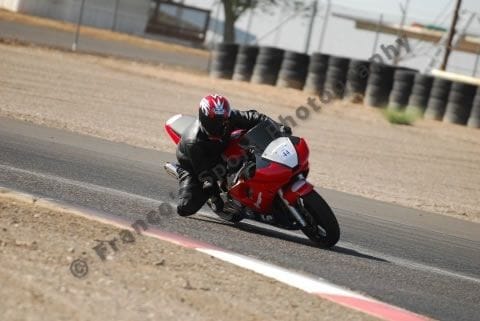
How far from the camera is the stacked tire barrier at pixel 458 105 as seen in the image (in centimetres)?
2261

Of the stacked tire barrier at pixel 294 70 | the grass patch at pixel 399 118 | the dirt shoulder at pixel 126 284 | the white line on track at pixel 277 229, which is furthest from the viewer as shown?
the stacked tire barrier at pixel 294 70

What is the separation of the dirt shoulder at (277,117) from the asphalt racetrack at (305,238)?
5.64ft

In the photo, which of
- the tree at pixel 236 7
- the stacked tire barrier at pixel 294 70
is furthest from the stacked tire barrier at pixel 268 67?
the tree at pixel 236 7

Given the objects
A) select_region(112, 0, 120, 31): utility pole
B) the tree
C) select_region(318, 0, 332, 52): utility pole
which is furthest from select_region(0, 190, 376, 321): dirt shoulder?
select_region(112, 0, 120, 31): utility pole

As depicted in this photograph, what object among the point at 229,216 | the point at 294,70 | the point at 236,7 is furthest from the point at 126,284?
the point at 236,7

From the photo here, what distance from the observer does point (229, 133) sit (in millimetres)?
8781

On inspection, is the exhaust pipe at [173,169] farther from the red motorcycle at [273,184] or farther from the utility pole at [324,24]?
the utility pole at [324,24]

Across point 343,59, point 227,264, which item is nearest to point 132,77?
point 343,59

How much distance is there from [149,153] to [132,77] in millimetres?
11712

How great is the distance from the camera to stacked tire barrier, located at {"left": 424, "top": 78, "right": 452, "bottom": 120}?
23031 millimetres

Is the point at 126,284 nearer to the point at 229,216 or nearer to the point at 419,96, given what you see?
the point at 229,216

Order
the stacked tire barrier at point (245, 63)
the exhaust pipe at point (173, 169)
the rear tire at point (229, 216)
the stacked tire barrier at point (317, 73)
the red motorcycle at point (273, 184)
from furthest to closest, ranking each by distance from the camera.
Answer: the stacked tire barrier at point (245, 63), the stacked tire barrier at point (317, 73), the exhaust pipe at point (173, 169), the rear tire at point (229, 216), the red motorcycle at point (273, 184)

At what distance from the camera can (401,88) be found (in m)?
23.5

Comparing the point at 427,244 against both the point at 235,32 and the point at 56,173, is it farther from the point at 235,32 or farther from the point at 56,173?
the point at 235,32
